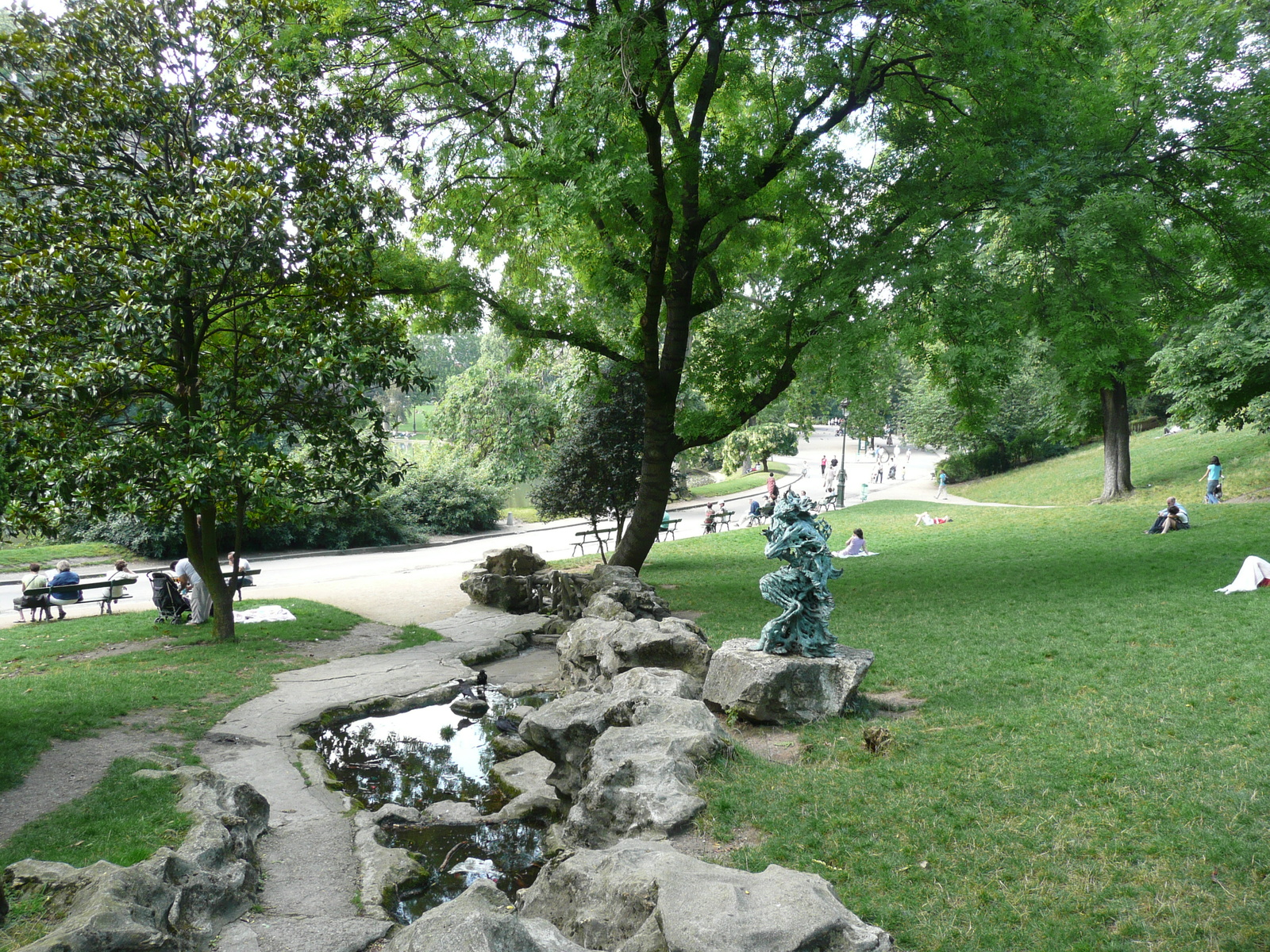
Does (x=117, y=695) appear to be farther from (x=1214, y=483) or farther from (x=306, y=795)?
(x=1214, y=483)

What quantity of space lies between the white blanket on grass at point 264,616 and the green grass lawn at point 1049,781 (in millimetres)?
7924

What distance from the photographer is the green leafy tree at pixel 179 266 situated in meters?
9.31

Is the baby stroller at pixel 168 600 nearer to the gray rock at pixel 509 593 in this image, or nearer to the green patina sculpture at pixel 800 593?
the gray rock at pixel 509 593

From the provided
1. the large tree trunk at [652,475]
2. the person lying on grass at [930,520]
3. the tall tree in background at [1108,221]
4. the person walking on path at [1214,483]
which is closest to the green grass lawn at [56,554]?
the large tree trunk at [652,475]

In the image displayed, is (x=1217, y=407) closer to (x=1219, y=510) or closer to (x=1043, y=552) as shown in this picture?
(x=1219, y=510)

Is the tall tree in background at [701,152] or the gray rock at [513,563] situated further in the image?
the gray rock at [513,563]

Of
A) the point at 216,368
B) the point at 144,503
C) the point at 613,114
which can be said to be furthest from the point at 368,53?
the point at 144,503

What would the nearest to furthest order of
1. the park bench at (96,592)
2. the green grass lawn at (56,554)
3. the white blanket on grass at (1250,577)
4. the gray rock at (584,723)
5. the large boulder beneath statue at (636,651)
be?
the gray rock at (584,723) < the large boulder beneath statue at (636,651) < the white blanket on grass at (1250,577) < the park bench at (96,592) < the green grass lawn at (56,554)

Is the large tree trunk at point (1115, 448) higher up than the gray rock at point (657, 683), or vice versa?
the large tree trunk at point (1115, 448)

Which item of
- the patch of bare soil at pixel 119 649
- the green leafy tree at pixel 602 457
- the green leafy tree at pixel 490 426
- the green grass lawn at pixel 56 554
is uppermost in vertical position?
the green leafy tree at pixel 490 426

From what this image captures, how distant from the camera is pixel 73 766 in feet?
24.1

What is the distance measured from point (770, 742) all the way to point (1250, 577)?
8712mm

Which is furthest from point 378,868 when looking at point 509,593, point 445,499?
point 445,499

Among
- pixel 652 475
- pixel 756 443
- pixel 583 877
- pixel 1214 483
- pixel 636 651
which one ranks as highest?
pixel 756 443
